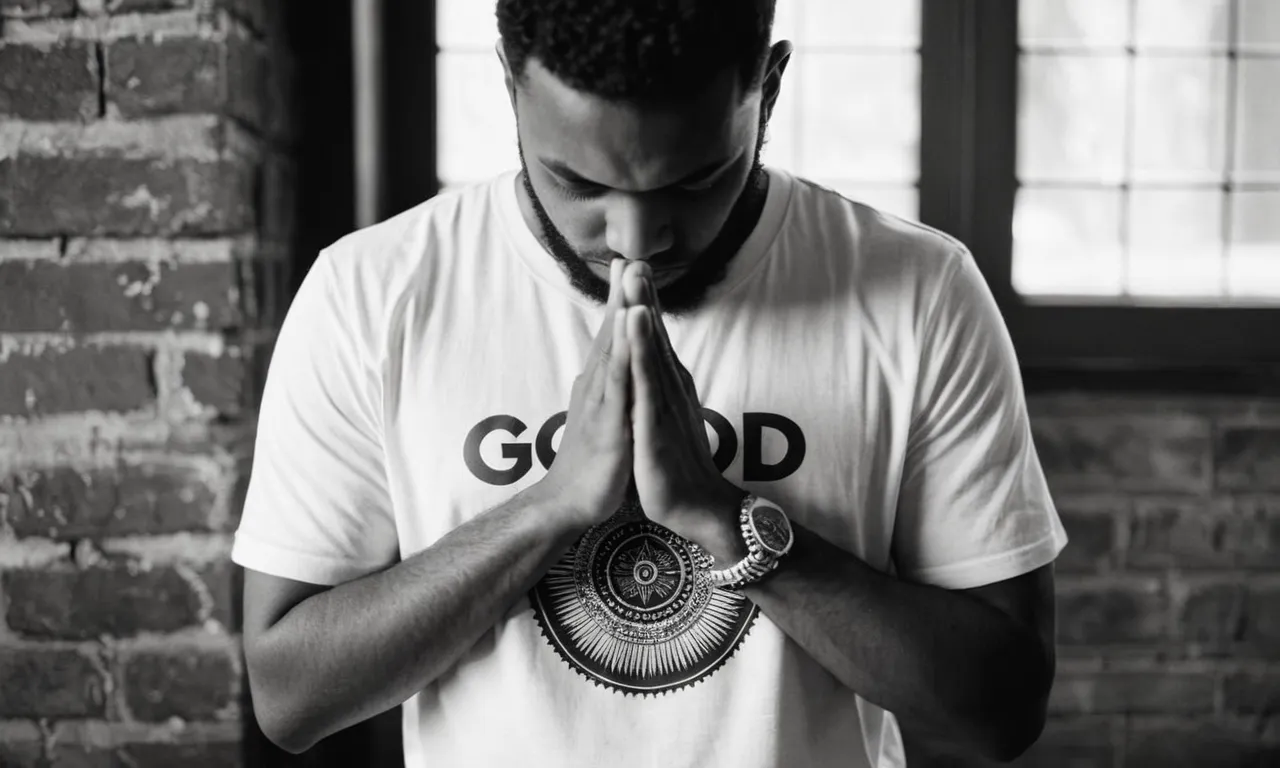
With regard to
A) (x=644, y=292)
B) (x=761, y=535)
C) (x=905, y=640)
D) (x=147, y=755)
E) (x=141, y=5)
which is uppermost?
(x=141, y=5)

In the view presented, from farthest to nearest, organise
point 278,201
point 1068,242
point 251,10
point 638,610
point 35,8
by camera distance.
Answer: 1. point 1068,242
2. point 278,201
3. point 251,10
4. point 35,8
5. point 638,610

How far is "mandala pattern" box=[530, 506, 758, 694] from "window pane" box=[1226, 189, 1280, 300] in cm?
114

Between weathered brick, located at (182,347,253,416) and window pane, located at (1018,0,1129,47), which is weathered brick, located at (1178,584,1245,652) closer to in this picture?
window pane, located at (1018,0,1129,47)

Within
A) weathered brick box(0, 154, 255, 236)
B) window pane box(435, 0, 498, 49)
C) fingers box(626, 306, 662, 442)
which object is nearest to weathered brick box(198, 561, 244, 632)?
weathered brick box(0, 154, 255, 236)

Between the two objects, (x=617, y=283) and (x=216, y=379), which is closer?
(x=617, y=283)

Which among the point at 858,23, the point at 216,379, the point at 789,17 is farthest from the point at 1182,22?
the point at 216,379

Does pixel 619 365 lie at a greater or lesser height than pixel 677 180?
lesser

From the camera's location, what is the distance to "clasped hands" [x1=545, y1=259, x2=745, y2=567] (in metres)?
0.90

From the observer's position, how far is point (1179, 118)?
1.66 meters

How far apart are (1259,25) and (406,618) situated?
1.54m

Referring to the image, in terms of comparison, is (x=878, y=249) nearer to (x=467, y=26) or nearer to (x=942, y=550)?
(x=942, y=550)

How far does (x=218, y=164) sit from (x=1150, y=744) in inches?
58.7

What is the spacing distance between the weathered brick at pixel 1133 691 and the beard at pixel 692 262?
0.93 metres

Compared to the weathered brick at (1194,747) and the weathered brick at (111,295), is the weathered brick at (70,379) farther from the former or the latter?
the weathered brick at (1194,747)
